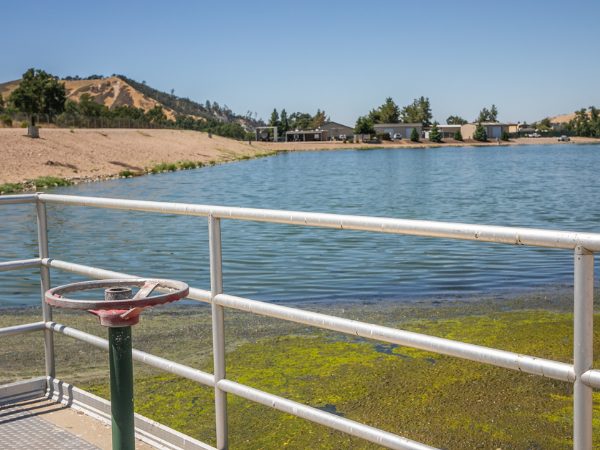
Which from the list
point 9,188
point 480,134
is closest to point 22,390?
point 9,188

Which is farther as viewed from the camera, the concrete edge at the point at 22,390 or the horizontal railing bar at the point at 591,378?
the concrete edge at the point at 22,390

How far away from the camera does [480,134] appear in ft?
568

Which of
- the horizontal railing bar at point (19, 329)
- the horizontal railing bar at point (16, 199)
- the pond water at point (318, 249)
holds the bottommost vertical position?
the pond water at point (318, 249)

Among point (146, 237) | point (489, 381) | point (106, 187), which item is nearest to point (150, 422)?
point (489, 381)

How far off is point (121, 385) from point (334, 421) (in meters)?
0.83

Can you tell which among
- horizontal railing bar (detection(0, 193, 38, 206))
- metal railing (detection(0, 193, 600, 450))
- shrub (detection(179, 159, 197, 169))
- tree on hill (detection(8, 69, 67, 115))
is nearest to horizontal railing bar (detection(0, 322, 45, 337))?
metal railing (detection(0, 193, 600, 450))

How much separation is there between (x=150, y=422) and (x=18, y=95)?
80.9m

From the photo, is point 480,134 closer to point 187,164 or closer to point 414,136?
point 414,136

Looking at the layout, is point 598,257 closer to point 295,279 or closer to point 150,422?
point 295,279

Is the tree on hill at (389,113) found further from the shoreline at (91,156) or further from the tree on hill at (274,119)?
the shoreline at (91,156)

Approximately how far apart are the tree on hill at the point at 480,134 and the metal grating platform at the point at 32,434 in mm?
177789

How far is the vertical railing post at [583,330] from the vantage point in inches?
73.6

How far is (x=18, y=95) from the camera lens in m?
75.9

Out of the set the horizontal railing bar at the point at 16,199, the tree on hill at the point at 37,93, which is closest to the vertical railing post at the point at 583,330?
the horizontal railing bar at the point at 16,199
